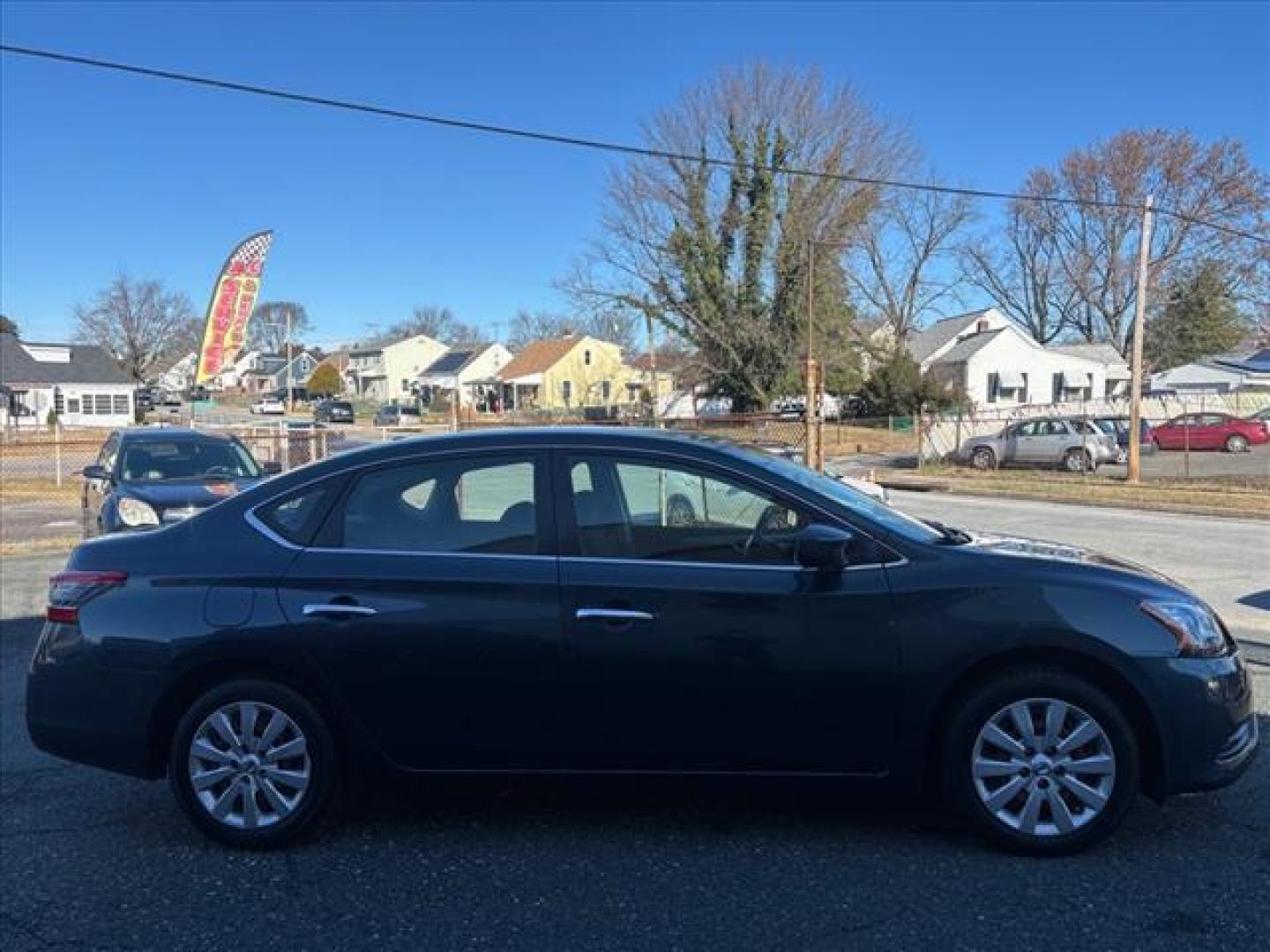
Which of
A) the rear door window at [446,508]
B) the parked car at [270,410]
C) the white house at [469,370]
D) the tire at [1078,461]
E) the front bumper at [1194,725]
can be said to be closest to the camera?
the front bumper at [1194,725]

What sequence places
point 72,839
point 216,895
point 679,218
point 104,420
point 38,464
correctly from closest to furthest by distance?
point 216,895
point 72,839
point 38,464
point 679,218
point 104,420

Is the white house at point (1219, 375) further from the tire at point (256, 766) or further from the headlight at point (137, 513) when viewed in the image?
the tire at point (256, 766)

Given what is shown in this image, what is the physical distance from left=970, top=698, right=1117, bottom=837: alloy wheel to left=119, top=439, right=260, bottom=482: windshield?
31.8 feet

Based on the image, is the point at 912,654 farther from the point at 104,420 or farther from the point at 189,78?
the point at 104,420

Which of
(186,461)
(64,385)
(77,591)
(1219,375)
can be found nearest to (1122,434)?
(186,461)

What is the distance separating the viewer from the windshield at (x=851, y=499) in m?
3.96

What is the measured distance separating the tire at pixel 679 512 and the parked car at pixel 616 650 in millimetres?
20

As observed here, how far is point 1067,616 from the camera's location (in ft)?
12.1

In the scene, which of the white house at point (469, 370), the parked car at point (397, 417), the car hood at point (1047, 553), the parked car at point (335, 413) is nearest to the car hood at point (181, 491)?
the car hood at point (1047, 553)

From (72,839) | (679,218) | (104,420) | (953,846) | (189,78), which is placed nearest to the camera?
(953,846)

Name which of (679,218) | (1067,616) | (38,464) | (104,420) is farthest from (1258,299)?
(104,420)

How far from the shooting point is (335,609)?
388cm

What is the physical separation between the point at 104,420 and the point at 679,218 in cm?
4158

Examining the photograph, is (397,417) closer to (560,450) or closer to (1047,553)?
(560,450)
